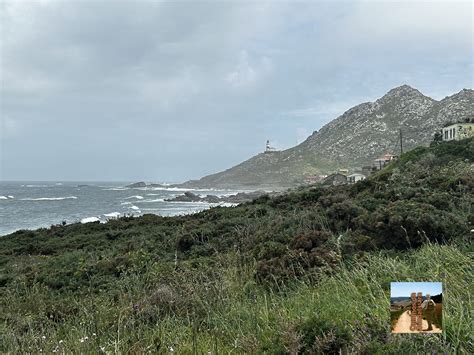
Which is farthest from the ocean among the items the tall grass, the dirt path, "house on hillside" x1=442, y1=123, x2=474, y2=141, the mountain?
the mountain

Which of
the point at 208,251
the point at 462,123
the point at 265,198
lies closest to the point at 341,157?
the point at 462,123

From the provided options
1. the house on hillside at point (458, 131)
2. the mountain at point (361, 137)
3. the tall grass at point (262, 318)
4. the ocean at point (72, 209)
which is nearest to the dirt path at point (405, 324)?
the tall grass at point (262, 318)

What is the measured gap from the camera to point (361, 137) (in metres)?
132

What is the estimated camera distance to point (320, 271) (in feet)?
17.3

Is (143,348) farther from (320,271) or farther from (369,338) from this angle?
(320,271)

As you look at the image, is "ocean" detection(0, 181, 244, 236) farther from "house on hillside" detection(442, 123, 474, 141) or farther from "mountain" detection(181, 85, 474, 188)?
"mountain" detection(181, 85, 474, 188)

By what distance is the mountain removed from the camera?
110625 mm

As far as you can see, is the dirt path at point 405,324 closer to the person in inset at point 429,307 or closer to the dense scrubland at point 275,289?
the person in inset at point 429,307

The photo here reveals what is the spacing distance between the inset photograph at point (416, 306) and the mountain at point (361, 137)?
103m

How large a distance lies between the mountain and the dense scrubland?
9684 centimetres

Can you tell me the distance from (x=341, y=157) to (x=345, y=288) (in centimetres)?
13089

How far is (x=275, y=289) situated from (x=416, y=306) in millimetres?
3872

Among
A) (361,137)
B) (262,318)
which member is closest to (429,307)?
(262,318)

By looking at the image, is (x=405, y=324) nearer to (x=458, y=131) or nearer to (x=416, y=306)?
(x=416, y=306)
